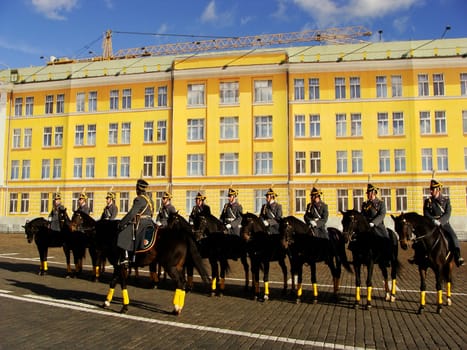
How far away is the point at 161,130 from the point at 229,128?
23.6 feet

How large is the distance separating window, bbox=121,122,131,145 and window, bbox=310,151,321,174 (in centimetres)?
1890

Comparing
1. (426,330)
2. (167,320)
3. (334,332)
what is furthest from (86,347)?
(426,330)

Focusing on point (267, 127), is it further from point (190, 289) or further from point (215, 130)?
point (190, 289)

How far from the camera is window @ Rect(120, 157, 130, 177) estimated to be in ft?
146

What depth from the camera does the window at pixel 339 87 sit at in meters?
41.1

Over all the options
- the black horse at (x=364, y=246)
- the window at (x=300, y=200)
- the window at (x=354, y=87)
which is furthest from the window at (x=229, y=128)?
the black horse at (x=364, y=246)

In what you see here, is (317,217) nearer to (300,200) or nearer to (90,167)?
(300,200)

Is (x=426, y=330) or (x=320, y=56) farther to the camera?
(x=320, y=56)

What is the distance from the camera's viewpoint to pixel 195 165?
42500mm

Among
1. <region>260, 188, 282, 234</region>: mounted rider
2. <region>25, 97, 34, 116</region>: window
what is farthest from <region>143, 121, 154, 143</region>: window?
<region>260, 188, 282, 234</region>: mounted rider

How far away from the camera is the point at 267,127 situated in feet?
136

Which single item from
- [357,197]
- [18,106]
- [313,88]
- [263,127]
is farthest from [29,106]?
[357,197]

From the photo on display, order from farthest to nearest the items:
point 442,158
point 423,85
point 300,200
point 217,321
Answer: point 423,85
point 300,200
point 442,158
point 217,321

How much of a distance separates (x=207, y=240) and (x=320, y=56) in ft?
111
